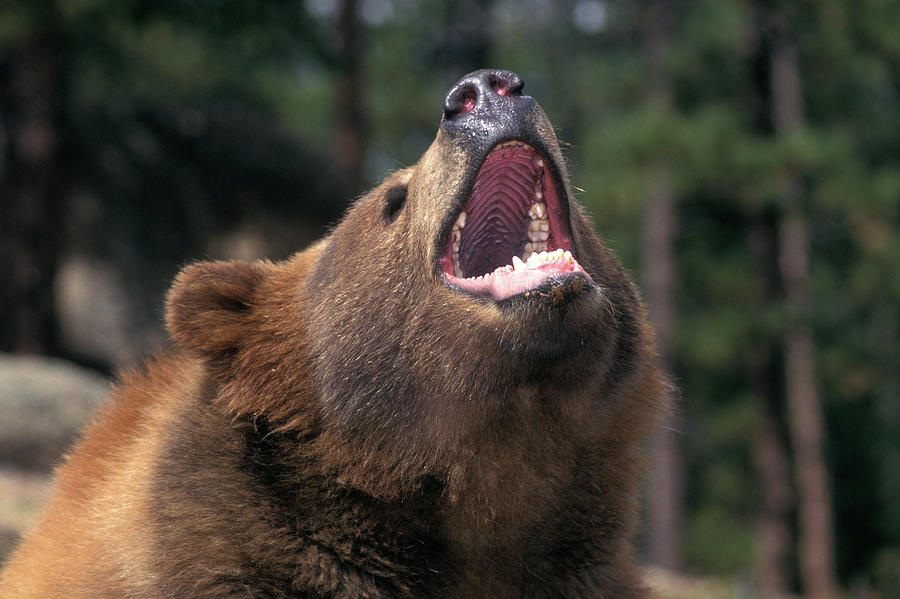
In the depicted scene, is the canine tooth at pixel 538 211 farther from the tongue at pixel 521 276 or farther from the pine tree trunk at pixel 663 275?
the pine tree trunk at pixel 663 275

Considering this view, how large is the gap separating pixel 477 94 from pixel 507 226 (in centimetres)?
39

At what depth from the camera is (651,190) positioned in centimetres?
1559

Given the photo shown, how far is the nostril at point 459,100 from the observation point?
2.69 metres

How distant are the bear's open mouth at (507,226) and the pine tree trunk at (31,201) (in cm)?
700

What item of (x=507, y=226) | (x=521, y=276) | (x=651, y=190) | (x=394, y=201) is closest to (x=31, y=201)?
(x=394, y=201)

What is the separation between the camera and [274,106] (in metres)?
20.4

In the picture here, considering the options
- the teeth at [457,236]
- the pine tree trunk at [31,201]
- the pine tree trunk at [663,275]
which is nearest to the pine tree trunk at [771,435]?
the pine tree trunk at [663,275]

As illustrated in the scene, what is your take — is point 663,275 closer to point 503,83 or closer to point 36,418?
point 36,418

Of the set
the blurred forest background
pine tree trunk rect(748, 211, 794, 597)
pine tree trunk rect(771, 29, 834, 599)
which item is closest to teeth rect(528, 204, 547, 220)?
the blurred forest background

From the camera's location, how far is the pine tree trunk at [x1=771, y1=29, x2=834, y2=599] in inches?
600

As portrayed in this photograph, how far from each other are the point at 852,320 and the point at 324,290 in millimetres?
14655

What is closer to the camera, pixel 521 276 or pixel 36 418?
pixel 521 276

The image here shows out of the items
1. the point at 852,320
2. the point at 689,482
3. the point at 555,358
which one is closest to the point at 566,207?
the point at 555,358

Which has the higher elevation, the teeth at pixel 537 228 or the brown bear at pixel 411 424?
the teeth at pixel 537 228
